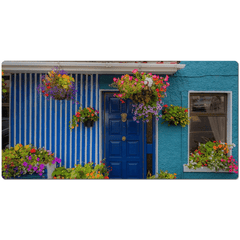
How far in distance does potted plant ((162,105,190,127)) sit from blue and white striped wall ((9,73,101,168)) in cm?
145

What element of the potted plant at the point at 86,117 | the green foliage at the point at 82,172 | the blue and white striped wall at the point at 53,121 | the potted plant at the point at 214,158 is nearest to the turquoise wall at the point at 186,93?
the potted plant at the point at 214,158

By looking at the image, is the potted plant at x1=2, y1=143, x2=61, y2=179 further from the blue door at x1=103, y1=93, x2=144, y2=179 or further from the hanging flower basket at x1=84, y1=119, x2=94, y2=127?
the blue door at x1=103, y1=93, x2=144, y2=179

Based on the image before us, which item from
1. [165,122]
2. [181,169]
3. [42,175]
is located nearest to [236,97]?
[165,122]

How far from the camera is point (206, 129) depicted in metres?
3.39

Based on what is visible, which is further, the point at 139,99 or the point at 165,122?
the point at 165,122

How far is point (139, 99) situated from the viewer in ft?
7.99

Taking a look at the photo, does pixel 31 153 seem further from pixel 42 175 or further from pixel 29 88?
pixel 29 88

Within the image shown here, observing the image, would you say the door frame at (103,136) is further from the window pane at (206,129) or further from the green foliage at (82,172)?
the window pane at (206,129)

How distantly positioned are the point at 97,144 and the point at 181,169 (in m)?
1.83

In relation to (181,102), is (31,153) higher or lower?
lower

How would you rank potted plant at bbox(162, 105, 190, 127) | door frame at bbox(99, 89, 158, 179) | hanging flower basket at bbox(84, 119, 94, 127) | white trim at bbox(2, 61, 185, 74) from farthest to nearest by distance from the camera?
1. door frame at bbox(99, 89, 158, 179)
2. hanging flower basket at bbox(84, 119, 94, 127)
3. potted plant at bbox(162, 105, 190, 127)
4. white trim at bbox(2, 61, 185, 74)

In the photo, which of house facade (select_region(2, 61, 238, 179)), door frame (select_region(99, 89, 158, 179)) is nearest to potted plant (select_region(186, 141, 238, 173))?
house facade (select_region(2, 61, 238, 179))

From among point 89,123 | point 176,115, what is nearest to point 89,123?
point 89,123

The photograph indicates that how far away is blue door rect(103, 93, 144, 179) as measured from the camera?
11.4ft
